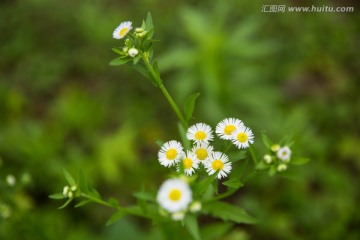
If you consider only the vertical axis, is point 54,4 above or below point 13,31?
above

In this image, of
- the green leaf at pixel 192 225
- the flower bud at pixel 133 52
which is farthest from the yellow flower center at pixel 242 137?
the flower bud at pixel 133 52

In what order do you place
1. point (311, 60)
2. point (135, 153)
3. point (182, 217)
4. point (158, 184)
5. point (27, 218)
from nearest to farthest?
point (182, 217) → point (27, 218) → point (158, 184) → point (135, 153) → point (311, 60)

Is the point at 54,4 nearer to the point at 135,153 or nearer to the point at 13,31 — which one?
the point at 13,31

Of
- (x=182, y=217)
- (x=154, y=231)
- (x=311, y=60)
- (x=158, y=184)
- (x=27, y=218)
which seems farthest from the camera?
(x=311, y=60)

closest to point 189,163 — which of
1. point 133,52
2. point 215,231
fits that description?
point 133,52

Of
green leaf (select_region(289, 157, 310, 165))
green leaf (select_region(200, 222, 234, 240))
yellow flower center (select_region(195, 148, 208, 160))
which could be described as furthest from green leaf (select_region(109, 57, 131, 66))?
green leaf (select_region(200, 222, 234, 240))

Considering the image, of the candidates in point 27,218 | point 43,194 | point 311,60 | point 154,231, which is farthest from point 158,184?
point 311,60

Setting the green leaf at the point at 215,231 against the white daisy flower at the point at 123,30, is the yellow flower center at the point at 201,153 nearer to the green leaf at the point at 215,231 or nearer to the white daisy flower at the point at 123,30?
the white daisy flower at the point at 123,30
